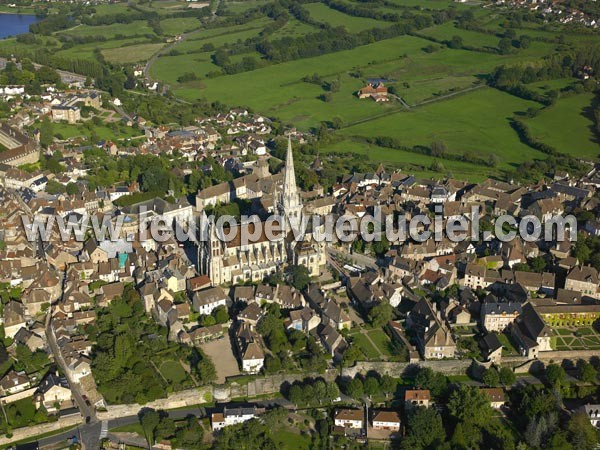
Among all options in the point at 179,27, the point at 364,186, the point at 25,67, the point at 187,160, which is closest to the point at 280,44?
the point at 179,27

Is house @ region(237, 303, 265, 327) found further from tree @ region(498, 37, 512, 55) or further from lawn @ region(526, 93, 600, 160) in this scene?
tree @ region(498, 37, 512, 55)

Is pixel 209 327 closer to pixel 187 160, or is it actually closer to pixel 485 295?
pixel 485 295

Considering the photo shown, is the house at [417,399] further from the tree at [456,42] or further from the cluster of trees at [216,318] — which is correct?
the tree at [456,42]

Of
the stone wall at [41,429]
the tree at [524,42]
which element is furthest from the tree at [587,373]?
the tree at [524,42]

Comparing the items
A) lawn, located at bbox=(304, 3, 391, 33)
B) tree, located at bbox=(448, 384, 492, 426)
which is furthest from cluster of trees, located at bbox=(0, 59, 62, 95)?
tree, located at bbox=(448, 384, 492, 426)

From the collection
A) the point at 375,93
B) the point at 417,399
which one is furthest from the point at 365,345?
the point at 375,93

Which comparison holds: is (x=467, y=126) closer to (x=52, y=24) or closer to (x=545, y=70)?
(x=545, y=70)
